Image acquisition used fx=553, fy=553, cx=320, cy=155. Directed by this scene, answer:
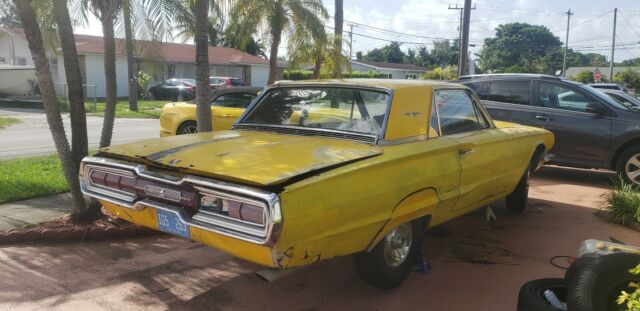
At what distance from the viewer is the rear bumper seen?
3119 millimetres

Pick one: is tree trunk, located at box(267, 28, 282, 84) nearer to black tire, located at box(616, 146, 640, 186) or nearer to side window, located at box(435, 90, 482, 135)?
black tire, located at box(616, 146, 640, 186)

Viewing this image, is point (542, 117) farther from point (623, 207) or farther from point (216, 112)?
point (216, 112)

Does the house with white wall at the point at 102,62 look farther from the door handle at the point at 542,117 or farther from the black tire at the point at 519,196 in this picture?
the black tire at the point at 519,196

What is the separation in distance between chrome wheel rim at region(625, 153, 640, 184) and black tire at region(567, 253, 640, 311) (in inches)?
236

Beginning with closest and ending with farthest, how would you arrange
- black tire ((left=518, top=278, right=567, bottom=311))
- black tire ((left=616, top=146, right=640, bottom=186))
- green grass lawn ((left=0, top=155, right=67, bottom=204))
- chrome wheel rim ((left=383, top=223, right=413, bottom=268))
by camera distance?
black tire ((left=518, top=278, right=567, bottom=311)) < chrome wheel rim ((left=383, top=223, right=413, bottom=268)) < green grass lawn ((left=0, top=155, right=67, bottom=204)) < black tire ((left=616, top=146, right=640, bottom=186))

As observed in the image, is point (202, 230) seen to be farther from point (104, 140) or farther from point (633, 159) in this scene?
point (633, 159)

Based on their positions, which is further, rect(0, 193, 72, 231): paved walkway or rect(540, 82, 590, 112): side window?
rect(540, 82, 590, 112): side window

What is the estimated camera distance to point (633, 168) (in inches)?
327

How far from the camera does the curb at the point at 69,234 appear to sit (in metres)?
5.16

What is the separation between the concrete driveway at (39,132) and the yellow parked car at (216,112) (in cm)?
317

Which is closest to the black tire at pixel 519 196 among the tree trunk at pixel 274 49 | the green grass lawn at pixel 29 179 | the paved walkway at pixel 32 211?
the paved walkway at pixel 32 211

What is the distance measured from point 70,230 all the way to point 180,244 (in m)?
1.06

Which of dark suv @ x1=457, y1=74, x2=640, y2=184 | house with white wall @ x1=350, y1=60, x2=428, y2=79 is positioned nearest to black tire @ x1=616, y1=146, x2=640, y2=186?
dark suv @ x1=457, y1=74, x2=640, y2=184

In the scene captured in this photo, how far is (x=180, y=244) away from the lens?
5.25m
